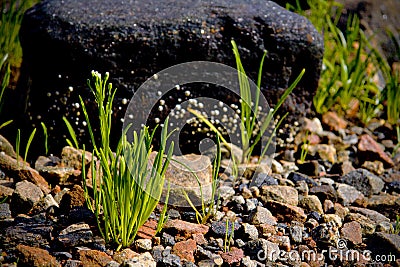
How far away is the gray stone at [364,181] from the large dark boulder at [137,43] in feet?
2.33

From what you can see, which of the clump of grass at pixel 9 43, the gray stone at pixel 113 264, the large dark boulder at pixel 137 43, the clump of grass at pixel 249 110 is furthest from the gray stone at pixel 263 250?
the clump of grass at pixel 9 43

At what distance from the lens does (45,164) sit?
10.1 feet

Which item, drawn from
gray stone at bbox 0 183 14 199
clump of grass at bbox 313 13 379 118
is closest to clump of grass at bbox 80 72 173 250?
gray stone at bbox 0 183 14 199

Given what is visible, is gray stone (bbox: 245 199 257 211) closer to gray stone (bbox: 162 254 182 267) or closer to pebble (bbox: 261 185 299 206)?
pebble (bbox: 261 185 299 206)

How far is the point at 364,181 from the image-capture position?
310cm

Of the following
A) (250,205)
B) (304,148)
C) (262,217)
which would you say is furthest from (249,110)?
(262,217)

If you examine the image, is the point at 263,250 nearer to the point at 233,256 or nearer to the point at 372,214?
the point at 233,256

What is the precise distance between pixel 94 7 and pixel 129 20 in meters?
0.29

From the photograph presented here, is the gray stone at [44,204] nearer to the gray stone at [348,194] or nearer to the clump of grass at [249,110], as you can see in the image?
the clump of grass at [249,110]

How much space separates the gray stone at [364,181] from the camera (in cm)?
307

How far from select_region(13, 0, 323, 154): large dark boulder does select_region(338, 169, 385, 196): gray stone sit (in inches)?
28.0

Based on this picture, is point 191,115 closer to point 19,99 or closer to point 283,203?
point 283,203

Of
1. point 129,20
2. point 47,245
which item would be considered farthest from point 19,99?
point 47,245

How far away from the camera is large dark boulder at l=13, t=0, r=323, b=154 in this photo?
10.4ft
